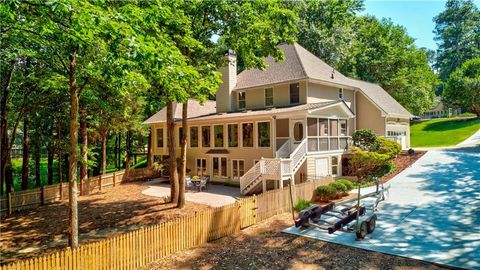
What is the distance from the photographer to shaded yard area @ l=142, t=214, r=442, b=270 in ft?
28.0

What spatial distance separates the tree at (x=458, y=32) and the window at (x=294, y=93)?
230ft

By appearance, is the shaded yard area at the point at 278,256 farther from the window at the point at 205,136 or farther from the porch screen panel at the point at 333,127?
the window at the point at 205,136

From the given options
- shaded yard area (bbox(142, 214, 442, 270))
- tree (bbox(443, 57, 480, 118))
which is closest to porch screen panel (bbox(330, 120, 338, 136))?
shaded yard area (bbox(142, 214, 442, 270))

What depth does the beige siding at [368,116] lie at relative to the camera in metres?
26.8

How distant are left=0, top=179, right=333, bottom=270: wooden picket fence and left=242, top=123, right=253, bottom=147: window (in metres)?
8.97

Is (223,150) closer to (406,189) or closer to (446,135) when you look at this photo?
(406,189)

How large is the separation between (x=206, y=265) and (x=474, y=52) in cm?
8948

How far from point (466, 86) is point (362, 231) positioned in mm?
43262

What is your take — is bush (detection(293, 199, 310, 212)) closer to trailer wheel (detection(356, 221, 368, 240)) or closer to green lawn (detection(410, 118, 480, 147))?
trailer wheel (detection(356, 221, 368, 240))

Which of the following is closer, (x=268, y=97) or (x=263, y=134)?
(x=263, y=134)

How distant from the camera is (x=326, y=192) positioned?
16.0m

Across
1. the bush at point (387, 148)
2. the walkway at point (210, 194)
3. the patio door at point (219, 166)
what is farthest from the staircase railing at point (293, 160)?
the patio door at point (219, 166)

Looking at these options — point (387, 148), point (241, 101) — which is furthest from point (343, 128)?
point (241, 101)

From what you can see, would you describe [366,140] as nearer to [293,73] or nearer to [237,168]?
[293,73]
